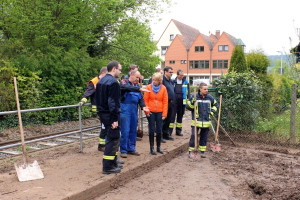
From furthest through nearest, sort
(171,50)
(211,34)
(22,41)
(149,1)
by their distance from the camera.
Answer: (211,34) → (171,50) → (149,1) → (22,41)

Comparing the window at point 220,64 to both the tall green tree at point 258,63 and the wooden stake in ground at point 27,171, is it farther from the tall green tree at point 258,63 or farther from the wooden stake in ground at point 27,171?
the wooden stake in ground at point 27,171

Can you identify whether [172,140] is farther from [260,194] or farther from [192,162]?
[260,194]

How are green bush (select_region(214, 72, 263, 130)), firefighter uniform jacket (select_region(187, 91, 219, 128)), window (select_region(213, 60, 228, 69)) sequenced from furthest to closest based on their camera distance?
window (select_region(213, 60, 228, 69)), green bush (select_region(214, 72, 263, 130)), firefighter uniform jacket (select_region(187, 91, 219, 128))

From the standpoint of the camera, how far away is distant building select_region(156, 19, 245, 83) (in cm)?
4984

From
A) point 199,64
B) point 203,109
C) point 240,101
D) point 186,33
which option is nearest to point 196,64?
point 199,64

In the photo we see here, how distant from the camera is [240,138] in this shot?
8.38 meters

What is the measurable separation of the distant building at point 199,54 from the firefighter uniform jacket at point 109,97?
44.9 m

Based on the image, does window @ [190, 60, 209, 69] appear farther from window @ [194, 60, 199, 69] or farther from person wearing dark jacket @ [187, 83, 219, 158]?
person wearing dark jacket @ [187, 83, 219, 158]

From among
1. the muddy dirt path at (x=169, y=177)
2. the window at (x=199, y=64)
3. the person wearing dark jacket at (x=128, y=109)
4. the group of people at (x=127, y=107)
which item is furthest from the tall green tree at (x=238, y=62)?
the window at (x=199, y=64)

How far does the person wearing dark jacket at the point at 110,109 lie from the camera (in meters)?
4.83

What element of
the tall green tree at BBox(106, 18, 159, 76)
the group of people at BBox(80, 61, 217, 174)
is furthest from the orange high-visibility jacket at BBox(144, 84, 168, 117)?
the tall green tree at BBox(106, 18, 159, 76)

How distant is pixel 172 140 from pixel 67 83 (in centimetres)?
620

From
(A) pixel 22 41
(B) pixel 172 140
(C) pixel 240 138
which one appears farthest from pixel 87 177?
(A) pixel 22 41

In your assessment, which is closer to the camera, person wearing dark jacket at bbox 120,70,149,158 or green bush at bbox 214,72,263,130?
person wearing dark jacket at bbox 120,70,149,158
